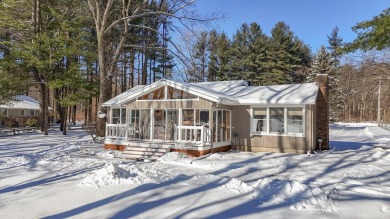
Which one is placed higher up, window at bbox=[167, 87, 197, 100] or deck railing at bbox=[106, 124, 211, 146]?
window at bbox=[167, 87, 197, 100]

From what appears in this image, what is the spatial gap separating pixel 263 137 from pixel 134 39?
17544mm

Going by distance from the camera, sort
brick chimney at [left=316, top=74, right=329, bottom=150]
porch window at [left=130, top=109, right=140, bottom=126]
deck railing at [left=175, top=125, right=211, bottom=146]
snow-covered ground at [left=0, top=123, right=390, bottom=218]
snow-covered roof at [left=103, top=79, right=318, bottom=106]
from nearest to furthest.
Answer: snow-covered ground at [left=0, top=123, right=390, bottom=218]
deck railing at [left=175, top=125, right=211, bottom=146]
snow-covered roof at [left=103, top=79, right=318, bottom=106]
brick chimney at [left=316, top=74, right=329, bottom=150]
porch window at [left=130, top=109, right=140, bottom=126]

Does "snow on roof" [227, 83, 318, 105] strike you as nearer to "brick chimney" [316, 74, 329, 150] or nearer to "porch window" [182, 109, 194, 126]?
"brick chimney" [316, 74, 329, 150]

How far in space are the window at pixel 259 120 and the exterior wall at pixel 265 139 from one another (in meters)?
0.29

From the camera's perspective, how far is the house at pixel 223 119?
13.5 meters

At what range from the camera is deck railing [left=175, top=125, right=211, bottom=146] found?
12.9m

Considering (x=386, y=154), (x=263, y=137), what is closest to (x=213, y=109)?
(x=263, y=137)

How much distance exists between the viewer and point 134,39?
89.8 ft

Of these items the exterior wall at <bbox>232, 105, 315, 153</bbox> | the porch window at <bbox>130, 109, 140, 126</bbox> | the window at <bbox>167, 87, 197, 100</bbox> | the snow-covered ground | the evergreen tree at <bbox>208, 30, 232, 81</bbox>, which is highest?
the evergreen tree at <bbox>208, 30, 232, 81</bbox>

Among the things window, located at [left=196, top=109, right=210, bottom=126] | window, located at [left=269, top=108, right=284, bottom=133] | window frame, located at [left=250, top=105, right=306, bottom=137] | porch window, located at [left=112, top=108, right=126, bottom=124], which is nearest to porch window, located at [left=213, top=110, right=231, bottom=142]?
window, located at [left=196, top=109, right=210, bottom=126]

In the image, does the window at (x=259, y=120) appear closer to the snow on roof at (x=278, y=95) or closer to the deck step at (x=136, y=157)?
the snow on roof at (x=278, y=95)

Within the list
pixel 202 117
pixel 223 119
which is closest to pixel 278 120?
pixel 223 119

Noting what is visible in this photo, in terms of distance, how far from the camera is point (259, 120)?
14.5 meters

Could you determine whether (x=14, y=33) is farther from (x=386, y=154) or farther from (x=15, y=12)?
(x=386, y=154)
